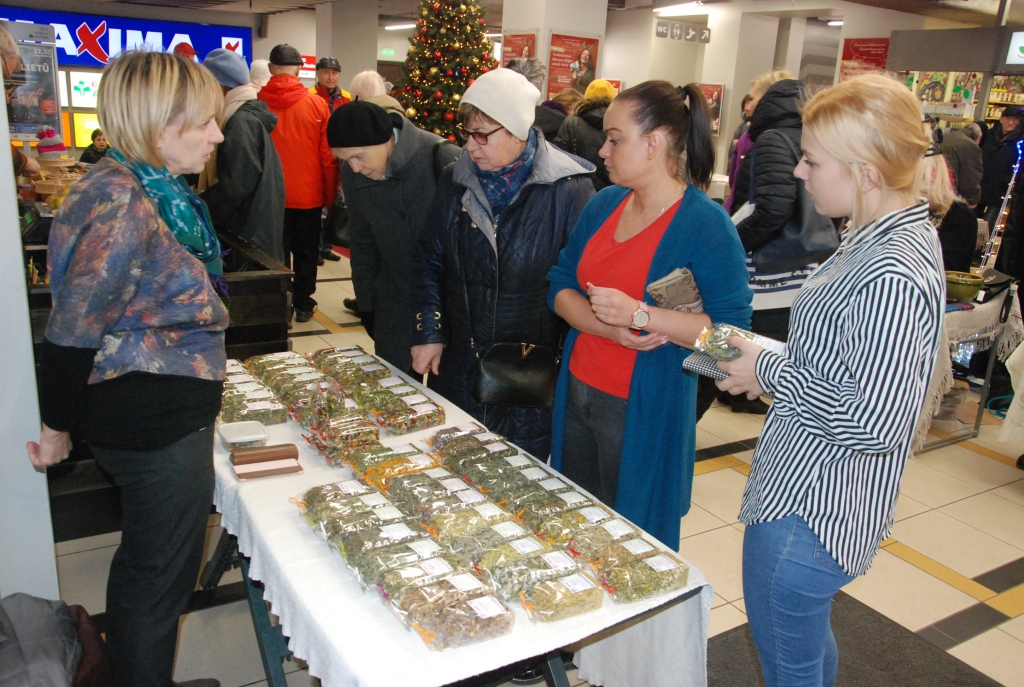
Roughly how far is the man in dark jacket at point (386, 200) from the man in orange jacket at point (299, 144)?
302 cm

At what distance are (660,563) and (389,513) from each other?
1.96 ft

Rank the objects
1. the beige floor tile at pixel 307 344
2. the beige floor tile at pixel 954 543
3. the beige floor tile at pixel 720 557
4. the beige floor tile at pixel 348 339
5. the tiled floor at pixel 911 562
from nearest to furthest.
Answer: the tiled floor at pixel 911 562, the beige floor tile at pixel 720 557, the beige floor tile at pixel 954 543, the beige floor tile at pixel 307 344, the beige floor tile at pixel 348 339

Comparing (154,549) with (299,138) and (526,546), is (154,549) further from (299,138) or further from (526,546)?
(299,138)

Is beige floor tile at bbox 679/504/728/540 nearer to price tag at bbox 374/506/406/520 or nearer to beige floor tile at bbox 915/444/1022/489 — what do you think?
beige floor tile at bbox 915/444/1022/489

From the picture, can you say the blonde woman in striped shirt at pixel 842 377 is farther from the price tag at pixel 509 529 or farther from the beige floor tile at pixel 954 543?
the beige floor tile at pixel 954 543

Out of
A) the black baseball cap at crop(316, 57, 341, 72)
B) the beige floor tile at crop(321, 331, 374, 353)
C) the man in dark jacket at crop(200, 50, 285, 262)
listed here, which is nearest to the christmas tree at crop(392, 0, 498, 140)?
the black baseball cap at crop(316, 57, 341, 72)

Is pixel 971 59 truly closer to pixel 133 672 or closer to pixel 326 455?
pixel 326 455

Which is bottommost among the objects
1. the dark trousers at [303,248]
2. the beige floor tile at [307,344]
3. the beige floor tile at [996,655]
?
the beige floor tile at [996,655]

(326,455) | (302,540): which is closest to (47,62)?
(326,455)

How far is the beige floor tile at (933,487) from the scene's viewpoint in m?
3.91

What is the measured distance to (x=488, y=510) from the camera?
174cm

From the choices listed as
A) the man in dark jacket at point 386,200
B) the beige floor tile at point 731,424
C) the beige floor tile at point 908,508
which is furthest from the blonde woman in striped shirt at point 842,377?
the beige floor tile at point 731,424

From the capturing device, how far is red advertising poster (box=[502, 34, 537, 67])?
816 cm

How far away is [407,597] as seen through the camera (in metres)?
1.41
